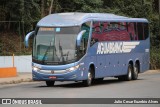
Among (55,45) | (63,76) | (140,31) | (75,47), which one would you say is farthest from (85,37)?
(140,31)

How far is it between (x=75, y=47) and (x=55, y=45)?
956mm

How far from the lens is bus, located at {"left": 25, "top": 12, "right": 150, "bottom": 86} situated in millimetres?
24266

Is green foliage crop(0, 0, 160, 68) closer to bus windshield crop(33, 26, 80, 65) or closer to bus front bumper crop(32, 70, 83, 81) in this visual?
bus windshield crop(33, 26, 80, 65)

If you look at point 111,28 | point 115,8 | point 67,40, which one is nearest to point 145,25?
point 111,28

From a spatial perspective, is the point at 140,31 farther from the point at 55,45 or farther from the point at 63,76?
the point at 63,76

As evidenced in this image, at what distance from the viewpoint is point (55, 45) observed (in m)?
24.4

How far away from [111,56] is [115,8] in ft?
82.3

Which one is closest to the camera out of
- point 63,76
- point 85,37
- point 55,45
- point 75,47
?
point 63,76

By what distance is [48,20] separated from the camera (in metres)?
25.2

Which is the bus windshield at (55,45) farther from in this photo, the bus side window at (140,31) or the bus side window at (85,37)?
the bus side window at (140,31)

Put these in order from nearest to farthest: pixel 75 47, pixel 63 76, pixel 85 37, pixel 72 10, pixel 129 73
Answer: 1. pixel 63 76
2. pixel 75 47
3. pixel 85 37
4. pixel 129 73
5. pixel 72 10

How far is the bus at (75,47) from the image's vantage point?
2427cm

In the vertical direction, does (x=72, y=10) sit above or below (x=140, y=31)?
above

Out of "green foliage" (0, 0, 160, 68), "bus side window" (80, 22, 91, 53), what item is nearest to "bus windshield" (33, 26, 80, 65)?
"bus side window" (80, 22, 91, 53)
